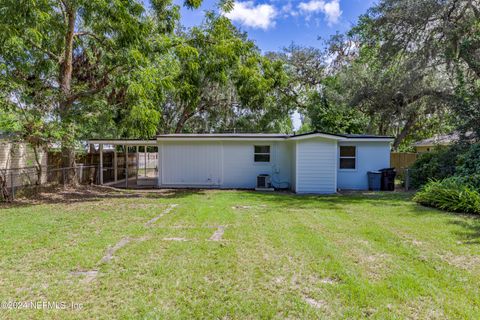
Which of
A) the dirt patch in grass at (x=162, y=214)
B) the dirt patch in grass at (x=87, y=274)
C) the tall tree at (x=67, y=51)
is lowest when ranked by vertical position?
the dirt patch in grass at (x=87, y=274)

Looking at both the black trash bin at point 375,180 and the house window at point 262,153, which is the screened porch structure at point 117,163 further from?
the black trash bin at point 375,180

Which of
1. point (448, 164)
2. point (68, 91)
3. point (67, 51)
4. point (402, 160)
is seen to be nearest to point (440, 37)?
point (448, 164)

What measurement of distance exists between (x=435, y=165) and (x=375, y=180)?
2.11 m

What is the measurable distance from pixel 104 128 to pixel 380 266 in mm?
10659

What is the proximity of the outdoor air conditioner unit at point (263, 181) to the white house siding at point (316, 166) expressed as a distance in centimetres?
147

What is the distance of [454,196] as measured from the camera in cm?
765

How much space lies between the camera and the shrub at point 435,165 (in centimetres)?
1038

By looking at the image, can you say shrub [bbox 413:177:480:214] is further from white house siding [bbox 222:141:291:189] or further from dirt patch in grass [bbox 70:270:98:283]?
dirt patch in grass [bbox 70:270:98:283]

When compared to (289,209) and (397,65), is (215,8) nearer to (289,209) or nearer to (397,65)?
(397,65)

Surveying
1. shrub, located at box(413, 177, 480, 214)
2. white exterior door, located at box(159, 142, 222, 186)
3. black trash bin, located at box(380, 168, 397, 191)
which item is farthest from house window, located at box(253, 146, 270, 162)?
shrub, located at box(413, 177, 480, 214)

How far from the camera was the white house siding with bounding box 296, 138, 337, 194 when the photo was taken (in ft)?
36.0

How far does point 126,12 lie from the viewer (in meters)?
9.23

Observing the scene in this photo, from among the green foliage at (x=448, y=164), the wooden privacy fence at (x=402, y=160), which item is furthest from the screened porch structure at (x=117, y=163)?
the wooden privacy fence at (x=402, y=160)

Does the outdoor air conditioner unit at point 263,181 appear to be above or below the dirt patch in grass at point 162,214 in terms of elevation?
above
